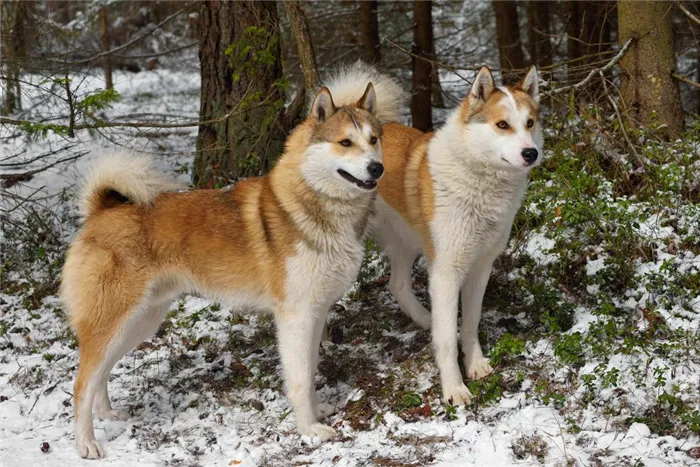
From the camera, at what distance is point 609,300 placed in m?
4.96

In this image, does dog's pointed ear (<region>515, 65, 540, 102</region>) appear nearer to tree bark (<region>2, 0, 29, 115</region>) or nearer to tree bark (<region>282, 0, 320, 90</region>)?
tree bark (<region>282, 0, 320, 90</region>)

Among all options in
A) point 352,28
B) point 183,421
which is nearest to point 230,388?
point 183,421

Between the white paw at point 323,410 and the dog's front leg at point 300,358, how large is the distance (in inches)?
7.4

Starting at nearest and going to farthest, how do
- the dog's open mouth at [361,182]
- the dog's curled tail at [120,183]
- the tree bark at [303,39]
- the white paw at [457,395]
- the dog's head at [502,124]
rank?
the dog's open mouth at [361,182] → the dog's head at [502,124] → the white paw at [457,395] → the dog's curled tail at [120,183] → the tree bark at [303,39]

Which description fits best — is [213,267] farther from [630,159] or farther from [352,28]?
[352,28]

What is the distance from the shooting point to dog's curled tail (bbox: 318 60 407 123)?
4.84 m

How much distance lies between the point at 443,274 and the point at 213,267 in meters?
1.45

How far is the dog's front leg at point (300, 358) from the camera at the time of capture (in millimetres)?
4184

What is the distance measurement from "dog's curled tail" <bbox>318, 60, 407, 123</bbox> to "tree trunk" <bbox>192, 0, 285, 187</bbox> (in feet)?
4.54

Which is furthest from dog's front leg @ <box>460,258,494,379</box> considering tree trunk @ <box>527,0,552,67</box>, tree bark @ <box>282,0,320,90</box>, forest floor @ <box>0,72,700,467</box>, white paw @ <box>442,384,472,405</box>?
tree trunk @ <box>527,0,552,67</box>

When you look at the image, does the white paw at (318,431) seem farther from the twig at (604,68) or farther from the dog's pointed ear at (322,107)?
the twig at (604,68)

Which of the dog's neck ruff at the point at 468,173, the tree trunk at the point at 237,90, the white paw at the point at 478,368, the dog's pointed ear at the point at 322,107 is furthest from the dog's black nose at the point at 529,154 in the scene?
the tree trunk at the point at 237,90

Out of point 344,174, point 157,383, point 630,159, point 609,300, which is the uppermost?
point 344,174

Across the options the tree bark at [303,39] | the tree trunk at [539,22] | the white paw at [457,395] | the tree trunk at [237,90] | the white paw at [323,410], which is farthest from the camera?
the tree trunk at [539,22]
